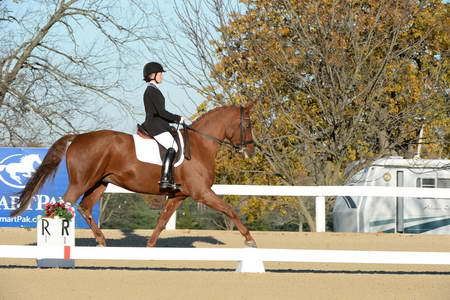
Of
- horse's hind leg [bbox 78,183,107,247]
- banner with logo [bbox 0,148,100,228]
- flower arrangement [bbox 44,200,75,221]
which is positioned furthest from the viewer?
banner with logo [bbox 0,148,100,228]

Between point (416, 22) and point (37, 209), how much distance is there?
49.3ft

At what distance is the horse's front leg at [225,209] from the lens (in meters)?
9.33

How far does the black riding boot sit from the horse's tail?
128 cm

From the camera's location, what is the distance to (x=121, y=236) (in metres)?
13.4

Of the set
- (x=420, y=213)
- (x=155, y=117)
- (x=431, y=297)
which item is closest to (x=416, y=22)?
(x=420, y=213)

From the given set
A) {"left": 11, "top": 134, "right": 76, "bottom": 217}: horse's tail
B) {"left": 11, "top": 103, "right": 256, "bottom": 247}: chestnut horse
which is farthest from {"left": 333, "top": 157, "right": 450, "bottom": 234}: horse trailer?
{"left": 11, "top": 134, "right": 76, "bottom": 217}: horse's tail

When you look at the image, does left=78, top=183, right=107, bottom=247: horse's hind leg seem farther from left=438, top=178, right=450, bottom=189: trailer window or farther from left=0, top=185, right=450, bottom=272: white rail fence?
left=438, top=178, right=450, bottom=189: trailer window

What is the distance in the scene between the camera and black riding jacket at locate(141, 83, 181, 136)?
9.47 metres

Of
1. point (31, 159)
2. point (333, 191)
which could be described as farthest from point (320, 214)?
point (31, 159)

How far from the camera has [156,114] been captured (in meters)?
9.61

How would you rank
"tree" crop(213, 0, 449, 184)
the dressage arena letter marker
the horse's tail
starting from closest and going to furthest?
the dressage arena letter marker < the horse's tail < "tree" crop(213, 0, 449, 184)

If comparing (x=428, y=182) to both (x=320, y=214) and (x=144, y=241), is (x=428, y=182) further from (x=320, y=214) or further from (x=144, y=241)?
(x=144, y=241)

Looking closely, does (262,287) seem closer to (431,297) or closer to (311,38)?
(431,297)

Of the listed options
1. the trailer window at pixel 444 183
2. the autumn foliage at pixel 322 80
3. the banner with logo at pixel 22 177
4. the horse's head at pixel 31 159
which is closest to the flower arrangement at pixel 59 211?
the banner with logo at pixel 22 177
